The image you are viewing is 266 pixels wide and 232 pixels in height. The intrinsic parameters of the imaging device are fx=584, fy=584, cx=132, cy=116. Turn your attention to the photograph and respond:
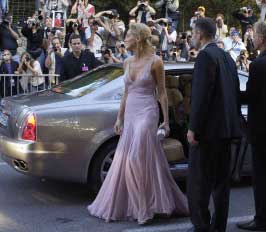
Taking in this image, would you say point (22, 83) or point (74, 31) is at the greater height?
point (74, 31)

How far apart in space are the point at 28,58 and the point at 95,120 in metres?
6.40

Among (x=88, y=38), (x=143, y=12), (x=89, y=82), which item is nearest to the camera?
(x=89, y=82)

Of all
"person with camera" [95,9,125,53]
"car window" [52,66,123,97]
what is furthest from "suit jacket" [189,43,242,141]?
"person with camera" [95,9,125,53]

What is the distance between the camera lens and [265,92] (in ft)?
16.6

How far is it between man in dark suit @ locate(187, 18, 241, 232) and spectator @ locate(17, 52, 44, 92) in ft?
23.6

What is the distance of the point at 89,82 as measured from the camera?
22.2 feet

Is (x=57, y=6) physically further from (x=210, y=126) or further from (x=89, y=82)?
(x=210, y=126)

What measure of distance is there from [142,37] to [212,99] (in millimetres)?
1149

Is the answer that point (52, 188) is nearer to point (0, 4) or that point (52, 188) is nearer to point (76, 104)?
point (76, 104)

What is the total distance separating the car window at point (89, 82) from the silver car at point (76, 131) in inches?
1.0

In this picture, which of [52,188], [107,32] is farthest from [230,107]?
[107,32]

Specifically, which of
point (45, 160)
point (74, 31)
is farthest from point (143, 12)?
point (45, 160)

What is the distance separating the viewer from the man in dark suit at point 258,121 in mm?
5059

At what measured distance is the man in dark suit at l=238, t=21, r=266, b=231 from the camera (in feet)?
16.6
